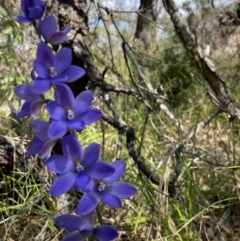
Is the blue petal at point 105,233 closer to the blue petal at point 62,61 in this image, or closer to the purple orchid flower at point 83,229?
the purple orchid flower at point 83,229

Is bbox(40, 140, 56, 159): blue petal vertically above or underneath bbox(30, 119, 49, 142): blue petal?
underneath

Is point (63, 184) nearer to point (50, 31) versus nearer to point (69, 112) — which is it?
point (69, 112)

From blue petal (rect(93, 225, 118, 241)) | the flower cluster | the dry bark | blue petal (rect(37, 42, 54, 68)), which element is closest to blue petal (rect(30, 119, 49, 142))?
the flower cluster

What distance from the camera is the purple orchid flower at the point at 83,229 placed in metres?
0.97

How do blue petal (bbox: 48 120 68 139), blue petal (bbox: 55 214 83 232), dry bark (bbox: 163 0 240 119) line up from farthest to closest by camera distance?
dry bark (bbox: 163 0 240 119) → blue petal (bbox: 55 214 83 232) → blue petal (bbox: 48 120 68 139)

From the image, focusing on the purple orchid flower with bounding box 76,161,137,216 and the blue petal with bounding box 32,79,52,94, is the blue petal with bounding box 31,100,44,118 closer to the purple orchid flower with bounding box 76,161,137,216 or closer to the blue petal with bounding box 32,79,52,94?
the blue petal with bounding box 32,79,52,94

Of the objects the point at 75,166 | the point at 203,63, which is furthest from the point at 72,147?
the point at 203,63

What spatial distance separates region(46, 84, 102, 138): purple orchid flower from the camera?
2.92 feet

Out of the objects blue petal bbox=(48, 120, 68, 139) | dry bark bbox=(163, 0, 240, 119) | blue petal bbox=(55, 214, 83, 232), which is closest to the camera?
blue petal bbox=(48, 120, 68, 139)

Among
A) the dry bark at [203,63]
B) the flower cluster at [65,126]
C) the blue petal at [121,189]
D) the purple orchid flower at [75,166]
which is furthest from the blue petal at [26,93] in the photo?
the dry bark at [203,63]

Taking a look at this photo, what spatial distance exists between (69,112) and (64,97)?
0.10 feet

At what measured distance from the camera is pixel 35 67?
3.00ft

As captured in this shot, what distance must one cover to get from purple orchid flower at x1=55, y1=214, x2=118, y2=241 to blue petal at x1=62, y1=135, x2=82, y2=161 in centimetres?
13

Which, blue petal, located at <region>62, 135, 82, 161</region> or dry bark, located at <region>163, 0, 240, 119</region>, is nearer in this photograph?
blue petal, located at <region>62, 135, 82, 161</region>
